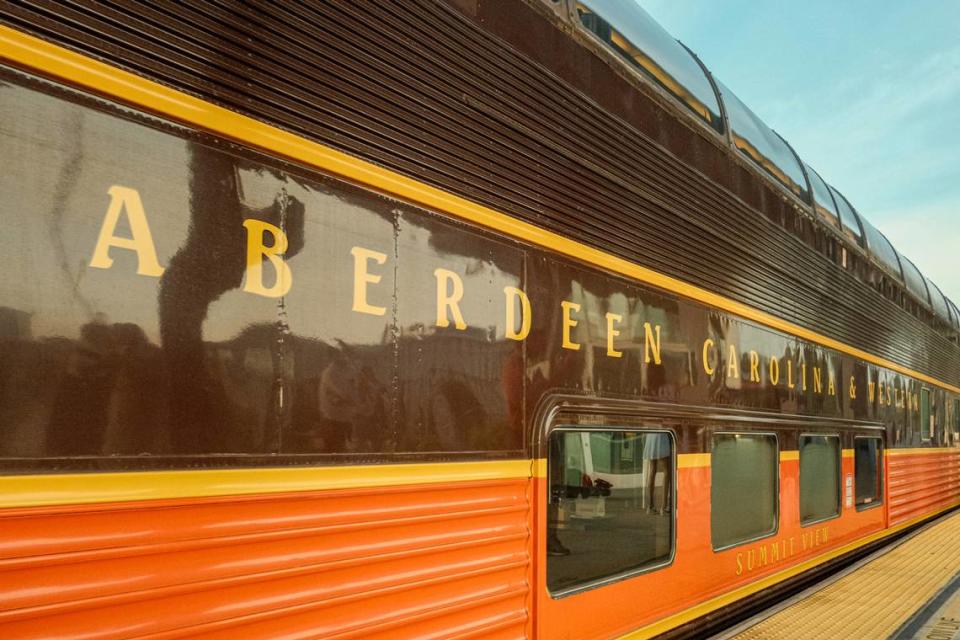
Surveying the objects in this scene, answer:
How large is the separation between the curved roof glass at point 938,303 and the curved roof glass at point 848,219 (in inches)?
136

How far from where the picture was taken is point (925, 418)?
342 inches

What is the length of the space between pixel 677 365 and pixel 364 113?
2.02 metres

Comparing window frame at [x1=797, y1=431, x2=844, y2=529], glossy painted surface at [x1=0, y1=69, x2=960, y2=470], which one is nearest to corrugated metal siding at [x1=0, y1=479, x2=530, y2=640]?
glossy painted surface at [x1=0, y1=69, x2=960, y2=470]

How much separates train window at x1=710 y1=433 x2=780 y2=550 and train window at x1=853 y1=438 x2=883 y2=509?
6.59ft

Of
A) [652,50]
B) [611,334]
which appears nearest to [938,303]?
[652,50]

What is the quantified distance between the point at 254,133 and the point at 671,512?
246cm

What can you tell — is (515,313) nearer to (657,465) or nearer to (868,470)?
(657,465)

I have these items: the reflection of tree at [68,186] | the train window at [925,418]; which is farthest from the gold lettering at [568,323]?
the train window at [925,418]

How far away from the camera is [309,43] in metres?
1.93

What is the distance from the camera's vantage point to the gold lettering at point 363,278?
6.64ft

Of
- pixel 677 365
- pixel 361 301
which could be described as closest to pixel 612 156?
pixel 677 365

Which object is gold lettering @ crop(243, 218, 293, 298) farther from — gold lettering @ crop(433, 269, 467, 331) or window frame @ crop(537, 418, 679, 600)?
window frame @ crop(537, 418, 679, 600)

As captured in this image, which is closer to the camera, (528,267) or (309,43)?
(309,43)

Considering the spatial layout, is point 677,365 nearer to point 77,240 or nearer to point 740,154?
point 740,154
